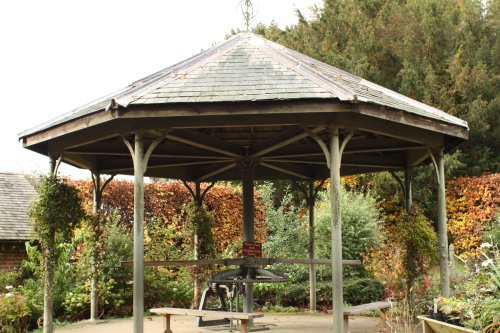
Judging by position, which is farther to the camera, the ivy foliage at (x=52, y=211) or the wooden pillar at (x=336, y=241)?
the ivy foliage at (x=52, y=211)

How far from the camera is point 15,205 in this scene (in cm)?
1659

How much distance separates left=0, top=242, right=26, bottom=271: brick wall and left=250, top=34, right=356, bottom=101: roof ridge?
340 inches

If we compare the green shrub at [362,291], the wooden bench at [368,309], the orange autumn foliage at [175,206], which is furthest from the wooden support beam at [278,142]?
the green shrub at [362,291]

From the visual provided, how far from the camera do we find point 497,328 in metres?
6.25

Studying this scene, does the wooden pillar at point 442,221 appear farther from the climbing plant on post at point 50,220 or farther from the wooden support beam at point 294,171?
the climbing plant on post at point 50,220

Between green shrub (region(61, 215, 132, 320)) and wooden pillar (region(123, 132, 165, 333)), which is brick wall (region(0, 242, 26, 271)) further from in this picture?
wooden pillar (region(123, 132, 165, 333))

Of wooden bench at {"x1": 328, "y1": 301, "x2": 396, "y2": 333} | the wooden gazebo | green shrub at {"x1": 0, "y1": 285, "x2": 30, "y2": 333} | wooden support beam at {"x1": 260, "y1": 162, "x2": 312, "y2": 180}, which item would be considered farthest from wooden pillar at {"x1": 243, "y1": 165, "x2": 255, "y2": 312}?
green shrub at {"x1": 0, "y1": 285, "x2": 30, "y2": 333}

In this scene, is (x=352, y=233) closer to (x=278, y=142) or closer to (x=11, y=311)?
(x=278, y=142)

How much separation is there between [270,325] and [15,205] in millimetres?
8640

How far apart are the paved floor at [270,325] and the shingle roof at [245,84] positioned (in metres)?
3.82

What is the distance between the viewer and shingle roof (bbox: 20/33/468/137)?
7.75 meters

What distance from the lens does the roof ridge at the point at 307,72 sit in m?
7.68

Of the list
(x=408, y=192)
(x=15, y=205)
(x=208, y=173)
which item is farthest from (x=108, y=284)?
(x=408, y=192)

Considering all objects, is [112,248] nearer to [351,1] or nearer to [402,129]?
[402,129]
